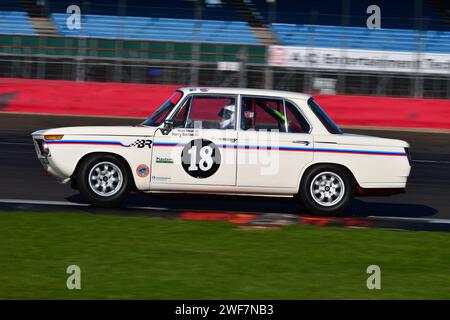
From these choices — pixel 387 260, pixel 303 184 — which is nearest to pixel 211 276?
pixel 387 260

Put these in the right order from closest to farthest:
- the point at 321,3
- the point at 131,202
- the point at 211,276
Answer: the point at 211,276 < the point at 131,202 < the point at 321,3

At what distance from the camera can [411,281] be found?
7.31 m

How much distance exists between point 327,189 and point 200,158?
5.34ft

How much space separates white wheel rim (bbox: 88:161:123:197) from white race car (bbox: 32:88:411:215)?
1cm

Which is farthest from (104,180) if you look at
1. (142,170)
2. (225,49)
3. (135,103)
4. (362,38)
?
(362,38)

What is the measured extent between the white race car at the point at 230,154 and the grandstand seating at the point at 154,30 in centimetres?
1503

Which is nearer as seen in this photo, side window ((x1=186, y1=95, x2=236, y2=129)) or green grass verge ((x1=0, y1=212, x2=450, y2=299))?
green grass verge ((x1=0, y1=212, x2=450, y2=299))

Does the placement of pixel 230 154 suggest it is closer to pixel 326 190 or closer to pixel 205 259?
pixel 326 190

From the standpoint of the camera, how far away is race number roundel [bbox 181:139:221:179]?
10195 millimetres

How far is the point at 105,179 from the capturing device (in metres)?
10.4

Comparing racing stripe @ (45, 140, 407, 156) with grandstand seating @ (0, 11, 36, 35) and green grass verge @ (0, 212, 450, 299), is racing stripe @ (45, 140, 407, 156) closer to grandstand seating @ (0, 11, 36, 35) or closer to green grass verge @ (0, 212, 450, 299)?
green grass verge @ (0, 212, 450, 299)

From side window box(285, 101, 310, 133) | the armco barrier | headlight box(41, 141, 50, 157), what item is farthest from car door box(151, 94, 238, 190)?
the armco barrier

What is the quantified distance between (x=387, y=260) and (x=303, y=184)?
246cm
